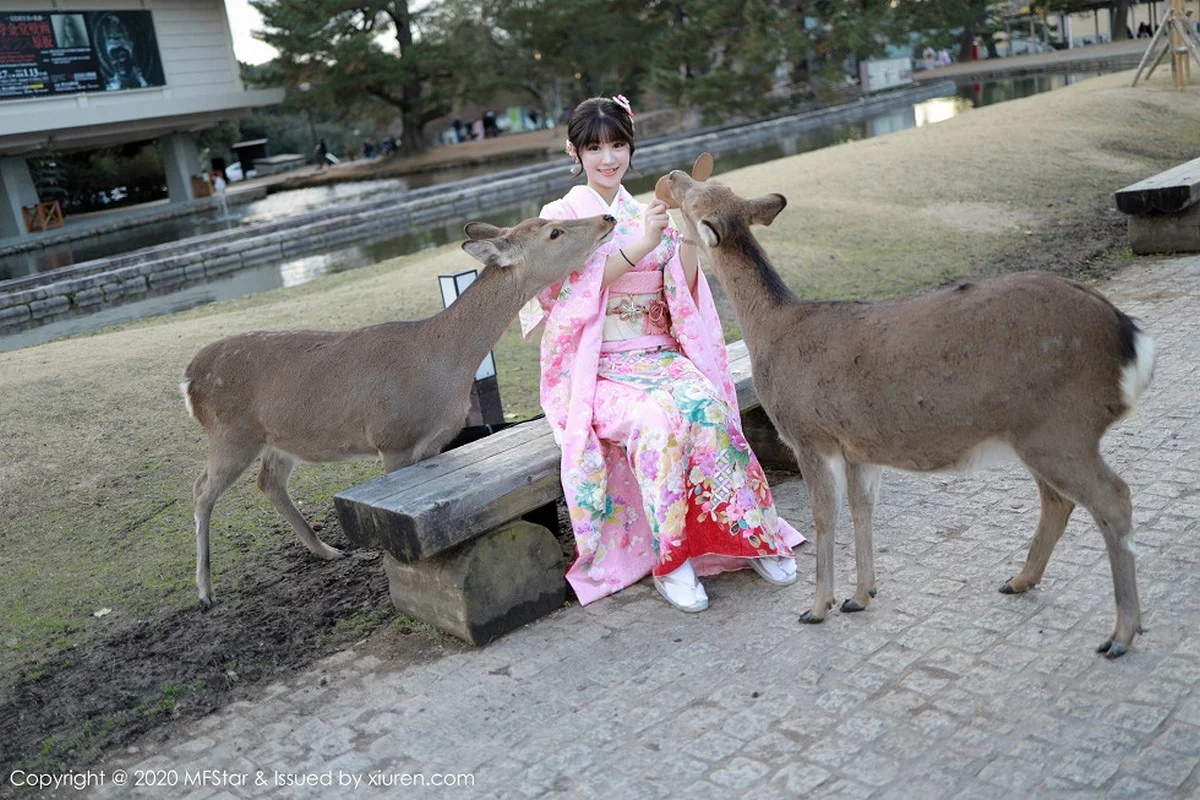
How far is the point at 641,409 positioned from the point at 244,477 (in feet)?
9.17

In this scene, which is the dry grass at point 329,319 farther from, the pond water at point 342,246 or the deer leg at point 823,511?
the pond water at point 342,246

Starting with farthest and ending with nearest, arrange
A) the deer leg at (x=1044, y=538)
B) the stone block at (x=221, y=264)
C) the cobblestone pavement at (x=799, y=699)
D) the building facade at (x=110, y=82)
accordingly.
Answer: the building facade at (x=110, y=82) < the stone block at (x=221, y=264) < the deer leg at (x=1044, y=538) < the cobblestone pavement at (x=799, y=699)

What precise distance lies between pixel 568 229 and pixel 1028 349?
1768mm

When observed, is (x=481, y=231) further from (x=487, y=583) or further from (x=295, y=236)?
(x=295, y=236)

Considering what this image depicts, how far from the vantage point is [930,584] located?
3.77 metres

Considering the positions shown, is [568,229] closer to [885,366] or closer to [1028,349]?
[885,366]

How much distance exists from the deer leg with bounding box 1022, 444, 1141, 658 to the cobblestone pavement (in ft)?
0.32

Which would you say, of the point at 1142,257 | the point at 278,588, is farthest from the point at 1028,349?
the point at 1142,257

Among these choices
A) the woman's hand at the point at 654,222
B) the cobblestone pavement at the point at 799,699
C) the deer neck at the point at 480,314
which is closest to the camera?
the cobblestone pavement at the point at 799,699

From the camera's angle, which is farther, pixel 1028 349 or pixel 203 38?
pixel 203 38

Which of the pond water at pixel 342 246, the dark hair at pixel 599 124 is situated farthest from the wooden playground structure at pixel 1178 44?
the dark hair at pixel 599 124

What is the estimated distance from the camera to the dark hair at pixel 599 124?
162 inches

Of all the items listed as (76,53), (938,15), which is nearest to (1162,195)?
(938,15)

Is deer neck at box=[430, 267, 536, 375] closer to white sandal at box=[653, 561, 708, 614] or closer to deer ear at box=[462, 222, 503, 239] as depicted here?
deer ear at box=[462, 222, 503, 239]
